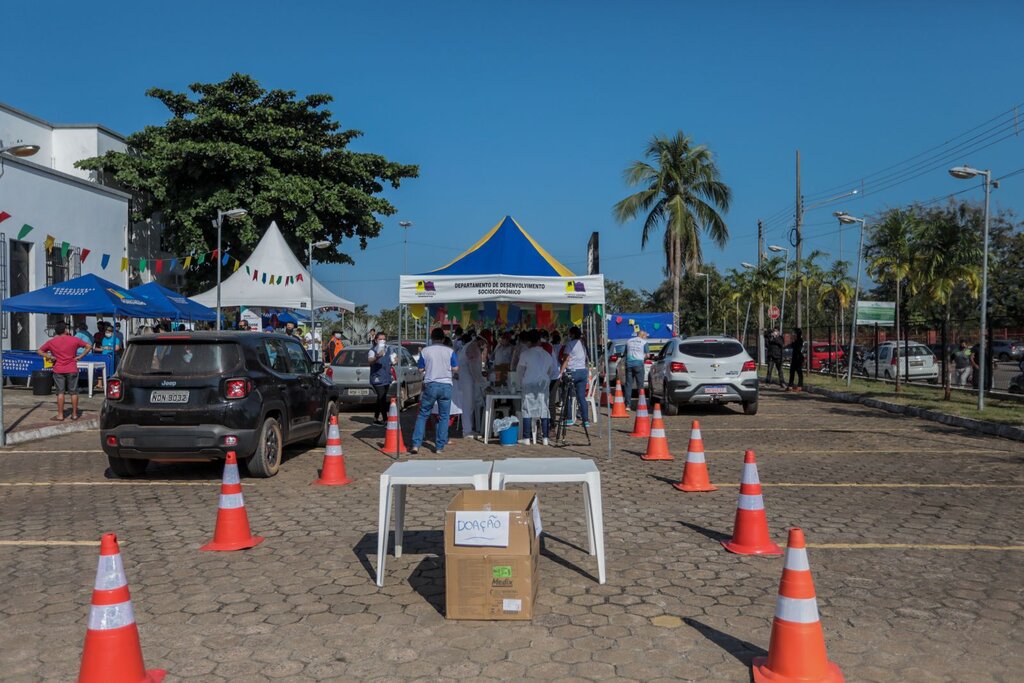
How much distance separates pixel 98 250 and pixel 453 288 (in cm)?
2080

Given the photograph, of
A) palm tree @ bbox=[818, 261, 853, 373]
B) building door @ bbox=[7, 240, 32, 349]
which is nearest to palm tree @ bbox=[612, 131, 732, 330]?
palm tree @ bbox=[818, 261, 853, 373]

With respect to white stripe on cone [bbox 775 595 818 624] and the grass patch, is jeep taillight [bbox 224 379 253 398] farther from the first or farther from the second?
the grass patch

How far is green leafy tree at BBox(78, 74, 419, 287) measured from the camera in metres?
32.7

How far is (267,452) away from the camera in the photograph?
10.0 meters

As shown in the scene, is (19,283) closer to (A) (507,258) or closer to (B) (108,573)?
(A) (507,258)

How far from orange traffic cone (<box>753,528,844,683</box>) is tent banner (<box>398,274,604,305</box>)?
8.64 meters

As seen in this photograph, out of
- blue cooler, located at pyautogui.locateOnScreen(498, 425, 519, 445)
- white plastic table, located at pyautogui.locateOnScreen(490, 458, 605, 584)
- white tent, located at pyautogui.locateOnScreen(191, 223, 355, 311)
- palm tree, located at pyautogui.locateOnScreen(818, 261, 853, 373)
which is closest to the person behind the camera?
white plastic table, located at pyautogui.locateOnScreen(490, 458, 605, 584)

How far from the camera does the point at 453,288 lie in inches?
492

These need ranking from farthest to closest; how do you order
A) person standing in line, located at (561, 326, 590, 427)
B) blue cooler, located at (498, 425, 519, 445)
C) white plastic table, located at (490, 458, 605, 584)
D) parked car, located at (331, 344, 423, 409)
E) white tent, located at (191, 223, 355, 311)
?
white tent, located at (191, 223, 355, 311) → parked car, located at (331, 344, 423, 409) → person standing in line, located at (561, 326, 590, 427) → blue cooler, located at (498, 425, 519, 445) → white plastic table, located at (490, 458, 605, 584)

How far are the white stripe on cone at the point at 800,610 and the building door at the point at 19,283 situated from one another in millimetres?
25214

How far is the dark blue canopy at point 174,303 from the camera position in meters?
22.6

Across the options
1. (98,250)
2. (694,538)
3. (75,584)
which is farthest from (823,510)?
(98,250)

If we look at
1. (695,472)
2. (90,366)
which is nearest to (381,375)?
(695,472)

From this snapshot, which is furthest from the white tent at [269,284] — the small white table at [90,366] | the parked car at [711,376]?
the parked car at [711,376]
